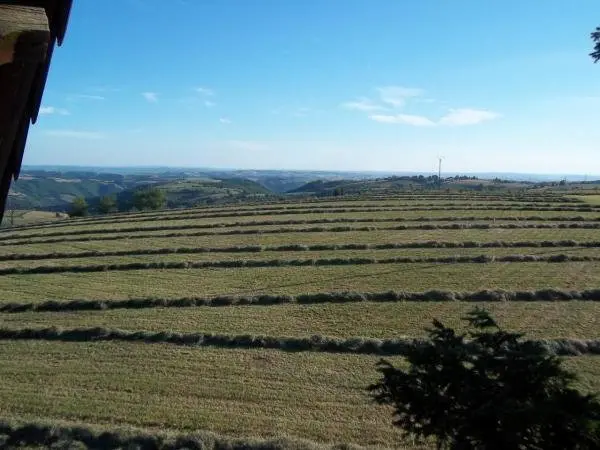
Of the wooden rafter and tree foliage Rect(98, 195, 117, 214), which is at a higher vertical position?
the wooden rafter

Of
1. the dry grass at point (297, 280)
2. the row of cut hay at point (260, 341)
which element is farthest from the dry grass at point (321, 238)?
the row of cut hay at point (260, 341)

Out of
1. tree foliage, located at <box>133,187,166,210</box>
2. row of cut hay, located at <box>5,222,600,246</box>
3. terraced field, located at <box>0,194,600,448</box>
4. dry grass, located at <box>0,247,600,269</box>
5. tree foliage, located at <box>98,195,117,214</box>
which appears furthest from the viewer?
tree foliage, located at <box>133,187,166,210</box>

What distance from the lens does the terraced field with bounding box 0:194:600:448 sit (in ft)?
40.7

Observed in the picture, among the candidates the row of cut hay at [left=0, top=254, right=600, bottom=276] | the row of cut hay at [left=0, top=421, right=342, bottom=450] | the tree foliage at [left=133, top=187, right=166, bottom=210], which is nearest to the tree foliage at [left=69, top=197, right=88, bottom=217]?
the tree foliage at [left=133, top=187, right=166, bottom=210]

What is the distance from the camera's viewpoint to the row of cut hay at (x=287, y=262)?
1070 inches

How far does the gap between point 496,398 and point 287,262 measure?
910 inches

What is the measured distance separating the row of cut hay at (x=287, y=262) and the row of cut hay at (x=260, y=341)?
10784mm

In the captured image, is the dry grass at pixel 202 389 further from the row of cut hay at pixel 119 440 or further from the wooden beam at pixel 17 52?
the wooden beam at pixel 17 52

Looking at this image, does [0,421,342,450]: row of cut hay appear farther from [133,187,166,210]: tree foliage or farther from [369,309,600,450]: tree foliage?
[133,187,166,210]: tree foliage

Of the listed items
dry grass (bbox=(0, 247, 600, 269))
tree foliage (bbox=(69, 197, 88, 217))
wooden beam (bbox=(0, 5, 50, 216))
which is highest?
wooden beam (bbox=(0, 5, 50, 216))

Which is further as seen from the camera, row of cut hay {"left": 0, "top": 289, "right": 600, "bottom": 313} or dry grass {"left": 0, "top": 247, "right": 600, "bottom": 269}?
dry grass {"left": 0, "top": 247, "right": 600, "bottom": 269}

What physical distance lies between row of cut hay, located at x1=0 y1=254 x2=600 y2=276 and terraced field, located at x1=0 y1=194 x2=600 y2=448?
0.11 m

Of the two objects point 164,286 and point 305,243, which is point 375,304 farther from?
point 305,243

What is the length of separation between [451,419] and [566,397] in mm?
1227
